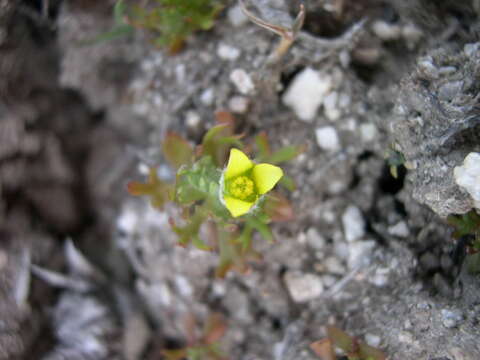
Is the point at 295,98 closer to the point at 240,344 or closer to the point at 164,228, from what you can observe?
the point at 164,228

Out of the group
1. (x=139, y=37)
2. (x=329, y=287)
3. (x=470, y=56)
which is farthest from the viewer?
(x=139, y=37)

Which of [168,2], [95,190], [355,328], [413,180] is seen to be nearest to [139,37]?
[168,2]

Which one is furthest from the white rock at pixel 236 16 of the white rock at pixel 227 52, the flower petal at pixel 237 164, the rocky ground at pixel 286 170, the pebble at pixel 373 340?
the pebble at pixel 373 340

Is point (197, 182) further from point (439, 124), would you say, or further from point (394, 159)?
point (439, 124)

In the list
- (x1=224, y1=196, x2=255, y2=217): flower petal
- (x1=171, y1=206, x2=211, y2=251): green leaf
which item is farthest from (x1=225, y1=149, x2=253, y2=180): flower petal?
(x1=171, y1=206, x2=211, y2=251): green leaf

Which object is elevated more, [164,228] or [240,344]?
[164,228]

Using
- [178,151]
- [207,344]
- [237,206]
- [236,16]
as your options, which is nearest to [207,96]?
[178,151]

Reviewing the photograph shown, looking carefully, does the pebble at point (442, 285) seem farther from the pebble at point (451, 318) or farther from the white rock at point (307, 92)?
the white rock at point (307, 92)
